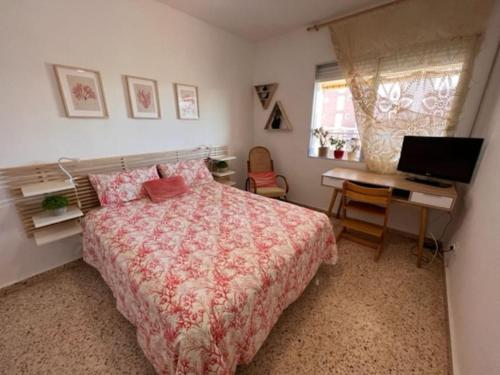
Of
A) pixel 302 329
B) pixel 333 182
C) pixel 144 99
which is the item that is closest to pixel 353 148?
pixel 333 182

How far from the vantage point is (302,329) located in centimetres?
152

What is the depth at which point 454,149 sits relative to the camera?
1.99 meters

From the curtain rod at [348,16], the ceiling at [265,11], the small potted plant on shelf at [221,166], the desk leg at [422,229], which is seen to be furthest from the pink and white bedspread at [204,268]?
the curtain rod at [348,16]

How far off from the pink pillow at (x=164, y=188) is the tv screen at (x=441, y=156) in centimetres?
253

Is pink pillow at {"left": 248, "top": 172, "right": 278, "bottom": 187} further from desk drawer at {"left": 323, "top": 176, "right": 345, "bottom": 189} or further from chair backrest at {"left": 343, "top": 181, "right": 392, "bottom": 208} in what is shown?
chair backrest at {"left": 343, "top": 181, "right": 392, "bottom": 208}

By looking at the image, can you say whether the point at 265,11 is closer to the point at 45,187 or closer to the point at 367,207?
the point at 367,207

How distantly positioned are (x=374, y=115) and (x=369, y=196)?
1.07m

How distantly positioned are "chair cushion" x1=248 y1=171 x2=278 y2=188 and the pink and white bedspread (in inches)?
47.1

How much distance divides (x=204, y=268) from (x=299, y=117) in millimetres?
2793

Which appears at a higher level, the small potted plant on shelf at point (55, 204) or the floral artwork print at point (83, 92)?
the floral artwork print at point (83, 92)

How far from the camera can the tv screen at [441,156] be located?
191 cm

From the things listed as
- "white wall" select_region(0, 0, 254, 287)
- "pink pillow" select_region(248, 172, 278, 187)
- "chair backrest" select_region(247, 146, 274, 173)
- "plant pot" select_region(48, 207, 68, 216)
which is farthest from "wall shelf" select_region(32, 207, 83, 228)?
"chair backrest" select_region(247, 146, 274, 173)

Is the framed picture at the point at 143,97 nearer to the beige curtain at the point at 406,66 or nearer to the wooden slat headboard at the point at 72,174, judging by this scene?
the wooden slat headboard at the point at 72,174

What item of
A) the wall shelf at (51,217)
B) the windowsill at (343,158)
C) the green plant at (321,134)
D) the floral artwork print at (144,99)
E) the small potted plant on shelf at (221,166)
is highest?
the floral artwork print at (144,99)
